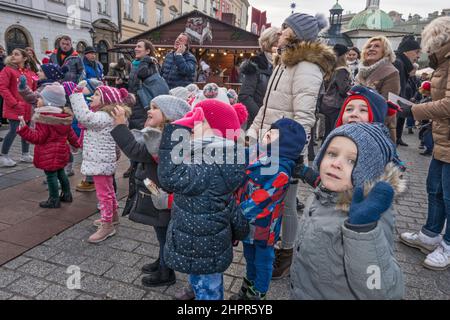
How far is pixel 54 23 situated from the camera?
1806cm

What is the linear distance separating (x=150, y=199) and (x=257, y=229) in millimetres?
952

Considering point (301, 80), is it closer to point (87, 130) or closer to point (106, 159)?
point (106, 159)

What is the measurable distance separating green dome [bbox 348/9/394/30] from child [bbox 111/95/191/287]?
57.9 m

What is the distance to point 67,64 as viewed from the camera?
5.48 metres

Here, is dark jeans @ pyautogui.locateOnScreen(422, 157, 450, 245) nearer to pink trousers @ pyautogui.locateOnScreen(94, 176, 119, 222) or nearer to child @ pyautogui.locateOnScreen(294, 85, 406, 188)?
child @ pyautogui.locateOnScreen(294, 85, 406, 188)

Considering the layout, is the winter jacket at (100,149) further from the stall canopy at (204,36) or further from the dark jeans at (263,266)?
the stall canopy at (204,36)

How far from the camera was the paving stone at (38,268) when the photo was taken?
262 centimetres

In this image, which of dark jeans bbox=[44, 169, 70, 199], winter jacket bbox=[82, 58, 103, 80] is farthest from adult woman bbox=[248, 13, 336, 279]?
winter jacket bbox=[82, 58, 103, 80]

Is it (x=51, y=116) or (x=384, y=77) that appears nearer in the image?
(x=384, y=77)

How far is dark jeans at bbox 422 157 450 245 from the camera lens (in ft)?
9.39

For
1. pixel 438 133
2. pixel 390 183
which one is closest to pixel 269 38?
pixel 438 133

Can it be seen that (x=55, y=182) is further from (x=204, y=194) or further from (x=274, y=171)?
(x=274, y=171)

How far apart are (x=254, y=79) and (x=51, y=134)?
8.61ft
